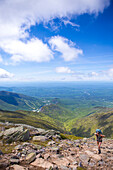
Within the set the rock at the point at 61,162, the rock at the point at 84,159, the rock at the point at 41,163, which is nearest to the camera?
the rock at the point at 41,163

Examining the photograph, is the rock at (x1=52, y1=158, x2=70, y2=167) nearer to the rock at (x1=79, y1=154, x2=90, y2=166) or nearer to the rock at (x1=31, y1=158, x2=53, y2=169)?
the rock at (x1=31, y1=158, x2=53, y2=169)

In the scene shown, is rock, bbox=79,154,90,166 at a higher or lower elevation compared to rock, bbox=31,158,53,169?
lower

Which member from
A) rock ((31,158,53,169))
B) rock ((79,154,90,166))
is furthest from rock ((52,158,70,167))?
rock ((79,154,90,166))

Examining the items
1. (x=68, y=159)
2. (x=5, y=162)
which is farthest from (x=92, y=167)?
(x=5, y=162)

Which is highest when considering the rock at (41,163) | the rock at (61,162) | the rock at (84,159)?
the rock at (41,163)

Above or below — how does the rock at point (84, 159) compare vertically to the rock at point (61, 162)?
below

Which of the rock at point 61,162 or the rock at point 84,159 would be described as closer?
the rock at point 61,162

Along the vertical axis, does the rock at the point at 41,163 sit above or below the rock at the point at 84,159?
above

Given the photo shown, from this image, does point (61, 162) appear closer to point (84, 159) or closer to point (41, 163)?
point (41, 163)

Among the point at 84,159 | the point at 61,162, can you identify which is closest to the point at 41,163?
the point at 61,162

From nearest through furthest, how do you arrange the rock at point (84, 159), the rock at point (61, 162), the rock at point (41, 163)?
the rock at point (41, 163), the rock at point (61, 162), the rock at point (84, 159)

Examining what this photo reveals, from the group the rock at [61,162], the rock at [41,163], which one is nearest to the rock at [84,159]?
the rock at [61,162]

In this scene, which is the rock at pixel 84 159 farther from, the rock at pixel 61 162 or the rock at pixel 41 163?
the rock at pixel 41 163
